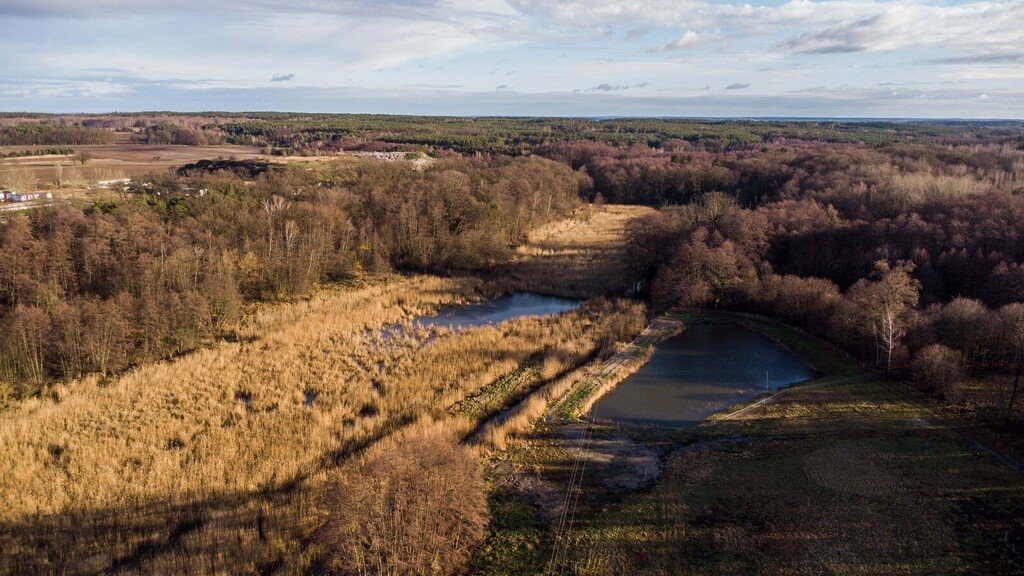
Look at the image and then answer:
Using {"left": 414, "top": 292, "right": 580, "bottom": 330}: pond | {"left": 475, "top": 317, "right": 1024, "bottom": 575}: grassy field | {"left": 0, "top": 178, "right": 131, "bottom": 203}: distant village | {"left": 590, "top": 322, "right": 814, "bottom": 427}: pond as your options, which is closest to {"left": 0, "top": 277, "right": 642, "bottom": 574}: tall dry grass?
{"left": 414, "top": 292, "right": 580, "bottom": 330}: pond

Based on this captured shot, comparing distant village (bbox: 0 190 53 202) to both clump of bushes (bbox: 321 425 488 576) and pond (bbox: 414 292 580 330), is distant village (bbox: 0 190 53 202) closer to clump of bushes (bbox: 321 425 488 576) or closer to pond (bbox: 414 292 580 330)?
pond (bbox: 414 292 580 330)

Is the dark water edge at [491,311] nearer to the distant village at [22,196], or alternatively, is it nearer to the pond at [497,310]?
the pond at [497,310]

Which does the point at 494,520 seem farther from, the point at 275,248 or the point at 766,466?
the point at 275,248

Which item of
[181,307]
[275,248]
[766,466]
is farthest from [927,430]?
[275,248]

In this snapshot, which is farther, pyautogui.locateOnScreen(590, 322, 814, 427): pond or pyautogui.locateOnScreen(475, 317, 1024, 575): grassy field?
pyautogui.locateOnScreen(590, 322, 814, 427): pond

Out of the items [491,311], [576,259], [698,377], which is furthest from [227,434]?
[576,259]

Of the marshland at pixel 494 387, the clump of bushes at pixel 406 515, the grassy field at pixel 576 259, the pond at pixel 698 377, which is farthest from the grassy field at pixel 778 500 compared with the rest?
the grassy field at pixel 576 259

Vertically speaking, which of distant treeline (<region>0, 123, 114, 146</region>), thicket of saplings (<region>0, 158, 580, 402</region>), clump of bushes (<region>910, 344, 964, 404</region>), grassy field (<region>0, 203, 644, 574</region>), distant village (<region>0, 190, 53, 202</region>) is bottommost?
grassy field (<region>0, 203, 644, 574</region>)
